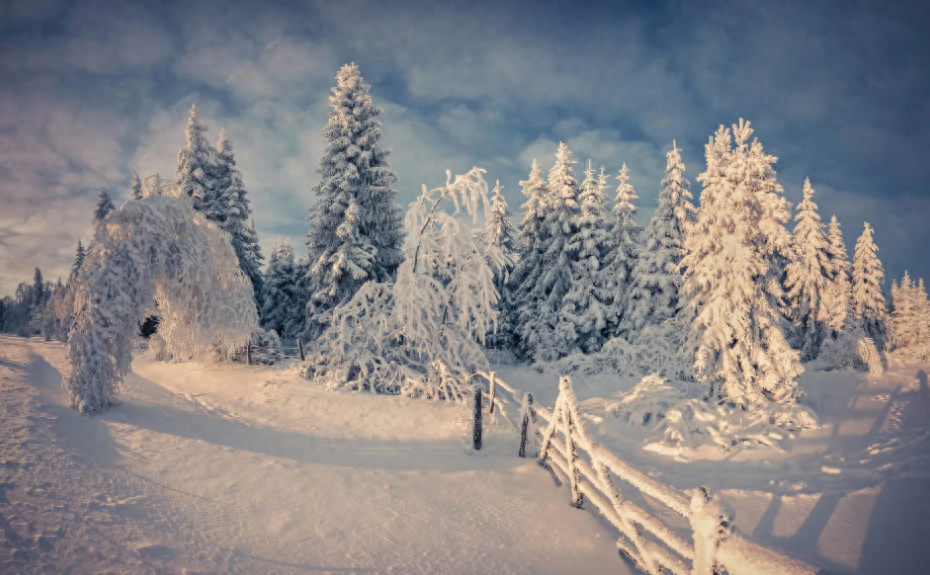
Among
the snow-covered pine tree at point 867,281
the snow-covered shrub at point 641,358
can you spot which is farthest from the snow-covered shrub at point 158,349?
the snow-covered pine tree at point 867,281

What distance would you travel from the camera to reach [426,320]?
42.2ft

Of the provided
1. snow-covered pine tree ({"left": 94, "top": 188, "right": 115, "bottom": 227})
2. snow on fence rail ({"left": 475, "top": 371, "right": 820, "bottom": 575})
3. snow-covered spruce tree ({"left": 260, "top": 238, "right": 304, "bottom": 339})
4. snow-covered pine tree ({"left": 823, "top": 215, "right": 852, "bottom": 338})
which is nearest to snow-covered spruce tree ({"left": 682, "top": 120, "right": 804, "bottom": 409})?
snow on fence rail ({"left": 475, "top": 371, "right": 820, "bottom": 575})

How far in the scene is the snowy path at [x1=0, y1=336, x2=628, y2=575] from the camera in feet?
13.6

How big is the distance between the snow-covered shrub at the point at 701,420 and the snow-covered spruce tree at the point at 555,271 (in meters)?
9.34

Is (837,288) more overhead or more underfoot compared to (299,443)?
more overhead

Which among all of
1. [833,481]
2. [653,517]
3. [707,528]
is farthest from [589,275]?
[707,528]

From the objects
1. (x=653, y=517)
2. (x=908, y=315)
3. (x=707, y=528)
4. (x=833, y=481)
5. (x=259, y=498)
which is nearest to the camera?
(x=707, y=528)

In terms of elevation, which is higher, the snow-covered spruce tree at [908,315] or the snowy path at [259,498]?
the snow-covered spruce tree at [908,315]

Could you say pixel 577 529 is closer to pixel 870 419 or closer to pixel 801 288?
pixel 870 419

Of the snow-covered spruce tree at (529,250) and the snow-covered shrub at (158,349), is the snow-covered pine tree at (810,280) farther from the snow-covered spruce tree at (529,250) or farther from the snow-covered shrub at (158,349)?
the snow-covered shrub at (158,349)

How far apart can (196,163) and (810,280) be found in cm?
3936

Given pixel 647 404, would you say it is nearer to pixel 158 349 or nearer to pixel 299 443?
pixel 299 443

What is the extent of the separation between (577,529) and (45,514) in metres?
6.37

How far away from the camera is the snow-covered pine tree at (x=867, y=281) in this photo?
30375mm
